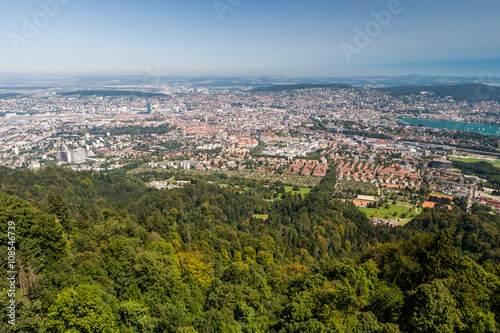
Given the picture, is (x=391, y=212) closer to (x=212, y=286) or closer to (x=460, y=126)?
(x=212, y=286)

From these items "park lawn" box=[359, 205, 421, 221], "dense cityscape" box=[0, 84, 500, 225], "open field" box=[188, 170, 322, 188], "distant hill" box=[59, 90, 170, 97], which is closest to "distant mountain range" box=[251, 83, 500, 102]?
"dense cityscape" box=[0, 84, 500, 225]

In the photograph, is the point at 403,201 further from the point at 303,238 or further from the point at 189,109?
the point at 189,109

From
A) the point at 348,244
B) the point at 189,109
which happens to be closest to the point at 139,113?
the point at 189,109

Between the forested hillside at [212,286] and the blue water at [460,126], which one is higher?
the forested hillside at [212,286]

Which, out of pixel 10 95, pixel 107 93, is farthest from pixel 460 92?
pixel 10 95

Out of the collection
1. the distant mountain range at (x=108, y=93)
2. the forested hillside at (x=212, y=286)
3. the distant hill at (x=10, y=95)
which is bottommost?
the forested hillside at (x=212, y=286)

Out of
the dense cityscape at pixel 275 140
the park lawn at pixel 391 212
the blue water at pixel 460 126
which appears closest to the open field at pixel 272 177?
the dense cityscape at pixel 275 140

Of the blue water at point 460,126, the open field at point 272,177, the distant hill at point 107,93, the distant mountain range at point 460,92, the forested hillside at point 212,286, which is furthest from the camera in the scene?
the distant hill at point 107,93

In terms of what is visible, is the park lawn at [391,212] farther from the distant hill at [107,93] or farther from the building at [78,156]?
the distant hill at [107,93]
